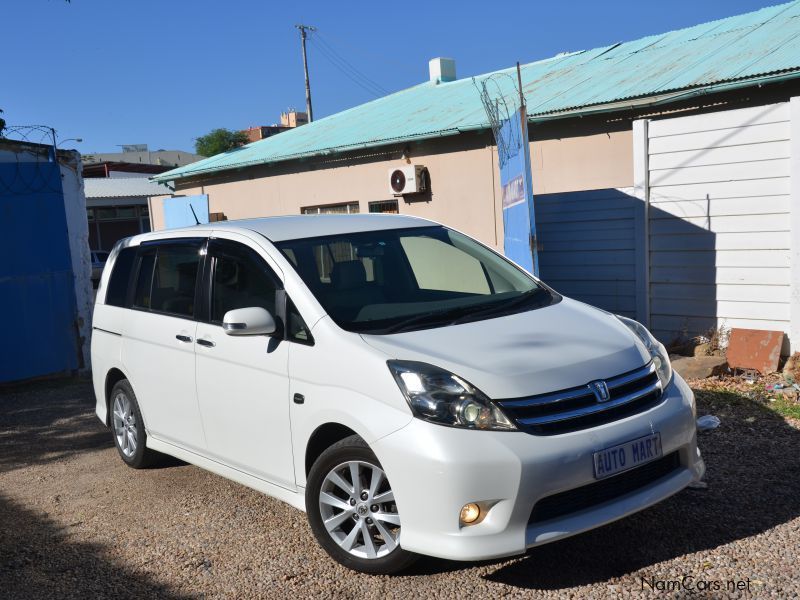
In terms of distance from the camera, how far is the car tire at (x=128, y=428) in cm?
585

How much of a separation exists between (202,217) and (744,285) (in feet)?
38.5

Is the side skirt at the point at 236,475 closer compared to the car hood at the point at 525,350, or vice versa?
the car hood at the point at 525,350

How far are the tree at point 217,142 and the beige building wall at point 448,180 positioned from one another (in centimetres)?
3759

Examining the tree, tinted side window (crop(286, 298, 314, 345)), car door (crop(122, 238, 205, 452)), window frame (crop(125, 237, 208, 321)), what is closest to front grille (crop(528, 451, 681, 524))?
tinted side window (crop(286, 298, 314, 345))

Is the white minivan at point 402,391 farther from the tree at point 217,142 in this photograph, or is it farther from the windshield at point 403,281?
the tree at point 217,142

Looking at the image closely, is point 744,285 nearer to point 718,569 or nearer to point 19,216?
point 718,569

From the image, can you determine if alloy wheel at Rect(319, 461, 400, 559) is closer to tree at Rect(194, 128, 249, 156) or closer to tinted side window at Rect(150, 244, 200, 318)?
tinted side window at Rect(150, 244, 200, 318)

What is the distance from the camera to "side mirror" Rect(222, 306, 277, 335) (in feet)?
14.2

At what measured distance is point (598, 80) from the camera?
34.5ft

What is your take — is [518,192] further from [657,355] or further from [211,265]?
[657,355]

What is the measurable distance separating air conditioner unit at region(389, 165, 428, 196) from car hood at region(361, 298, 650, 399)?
7.82 m

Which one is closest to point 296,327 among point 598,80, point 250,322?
point 250,322

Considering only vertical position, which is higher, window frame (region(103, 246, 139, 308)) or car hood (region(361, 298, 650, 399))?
window frame (region(103, 246, 139, 308))

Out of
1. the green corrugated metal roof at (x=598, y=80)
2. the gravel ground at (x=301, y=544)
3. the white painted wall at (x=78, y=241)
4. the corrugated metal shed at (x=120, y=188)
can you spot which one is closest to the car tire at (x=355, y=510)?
the gravel ground at (x=301, y=544)
